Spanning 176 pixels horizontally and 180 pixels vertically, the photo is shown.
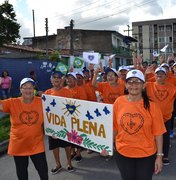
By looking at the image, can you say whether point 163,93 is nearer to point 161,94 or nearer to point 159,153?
point 161,94

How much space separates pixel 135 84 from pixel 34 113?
143 centimetres

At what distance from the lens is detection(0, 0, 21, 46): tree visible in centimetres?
2695

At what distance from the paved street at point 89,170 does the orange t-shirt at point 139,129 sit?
188 centimetres

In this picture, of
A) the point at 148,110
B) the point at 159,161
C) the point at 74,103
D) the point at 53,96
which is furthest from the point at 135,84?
the point at 53,96

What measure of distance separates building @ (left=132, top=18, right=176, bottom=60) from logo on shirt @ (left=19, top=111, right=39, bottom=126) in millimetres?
86084

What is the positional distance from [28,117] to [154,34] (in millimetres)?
91451

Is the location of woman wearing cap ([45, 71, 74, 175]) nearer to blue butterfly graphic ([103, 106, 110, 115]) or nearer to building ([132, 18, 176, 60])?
blue butterfly graphic ([103, 106, 110, 115])

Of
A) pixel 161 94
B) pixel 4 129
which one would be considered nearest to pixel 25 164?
pixel 161 94

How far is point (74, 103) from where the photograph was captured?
Answer: 4473 mm

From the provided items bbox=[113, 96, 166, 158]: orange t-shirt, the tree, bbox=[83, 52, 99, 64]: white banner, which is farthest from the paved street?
the tree

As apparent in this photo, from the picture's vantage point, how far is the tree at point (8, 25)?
88.4 ft

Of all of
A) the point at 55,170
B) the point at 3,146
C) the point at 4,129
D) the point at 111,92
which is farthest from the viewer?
the point at 4,129

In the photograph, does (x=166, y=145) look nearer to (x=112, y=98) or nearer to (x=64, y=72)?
(x=112, y=98)

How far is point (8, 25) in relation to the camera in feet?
88.8
